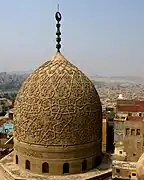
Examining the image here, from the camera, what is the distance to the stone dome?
29.5 ft

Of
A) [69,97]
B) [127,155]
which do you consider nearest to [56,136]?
[69,97]

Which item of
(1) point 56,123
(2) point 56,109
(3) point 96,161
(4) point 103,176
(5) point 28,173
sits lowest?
(4) point 103,176

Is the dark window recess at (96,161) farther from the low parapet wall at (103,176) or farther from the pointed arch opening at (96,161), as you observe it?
the low parapet wall at (103,176)

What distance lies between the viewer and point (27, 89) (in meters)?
9.52

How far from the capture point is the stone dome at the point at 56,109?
899cm

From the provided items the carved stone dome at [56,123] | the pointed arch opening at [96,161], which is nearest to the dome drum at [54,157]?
the carved stone dome at [56,123]

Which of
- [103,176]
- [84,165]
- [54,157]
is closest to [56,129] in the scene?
[54,157]

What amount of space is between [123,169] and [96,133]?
418 cm

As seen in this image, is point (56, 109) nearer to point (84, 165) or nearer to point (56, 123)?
point (56, 123)

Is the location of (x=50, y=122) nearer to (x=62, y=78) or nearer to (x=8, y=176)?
(x=62, y=78)

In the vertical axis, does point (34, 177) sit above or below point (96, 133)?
below

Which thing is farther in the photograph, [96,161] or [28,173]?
[96,161]

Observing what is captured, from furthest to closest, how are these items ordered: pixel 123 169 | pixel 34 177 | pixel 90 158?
pixel 123 169
pixel 90 158
pixel 34 177

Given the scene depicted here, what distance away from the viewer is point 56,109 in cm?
902
